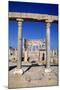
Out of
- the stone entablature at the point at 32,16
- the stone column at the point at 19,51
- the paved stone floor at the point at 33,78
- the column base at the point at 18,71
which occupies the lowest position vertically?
the paved stone floor at the point at 33,78

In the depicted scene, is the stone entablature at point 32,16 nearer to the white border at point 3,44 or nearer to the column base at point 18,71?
the white border at point 3,44

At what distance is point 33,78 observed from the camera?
137 inches

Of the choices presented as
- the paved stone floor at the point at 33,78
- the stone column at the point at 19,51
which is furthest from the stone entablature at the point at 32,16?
the paved stone floor at the point at 33,78

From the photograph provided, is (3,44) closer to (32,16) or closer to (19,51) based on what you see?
(19,51)

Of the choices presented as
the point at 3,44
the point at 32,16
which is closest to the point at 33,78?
the point at 3,44

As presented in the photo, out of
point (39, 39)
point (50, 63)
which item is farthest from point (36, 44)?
point (50, 63)

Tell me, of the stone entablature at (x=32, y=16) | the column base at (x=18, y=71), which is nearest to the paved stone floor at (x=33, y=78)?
the column base at (x=18, y=71)

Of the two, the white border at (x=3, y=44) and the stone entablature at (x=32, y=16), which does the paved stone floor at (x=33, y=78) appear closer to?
the white border at (x=3, y=44)

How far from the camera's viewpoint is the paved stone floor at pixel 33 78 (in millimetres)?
3422

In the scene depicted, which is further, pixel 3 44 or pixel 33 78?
pixel 33 78

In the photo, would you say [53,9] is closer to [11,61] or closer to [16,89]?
[11,61]

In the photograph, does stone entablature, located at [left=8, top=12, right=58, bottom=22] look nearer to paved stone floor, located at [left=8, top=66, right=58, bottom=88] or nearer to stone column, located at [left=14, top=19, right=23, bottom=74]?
stone column, located at [left=14, top=19, right=23, bottom=74]

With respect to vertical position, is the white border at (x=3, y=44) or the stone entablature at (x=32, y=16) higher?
the stone entablature at (x=32, y=16)

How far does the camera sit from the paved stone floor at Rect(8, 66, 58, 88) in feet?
11.2
